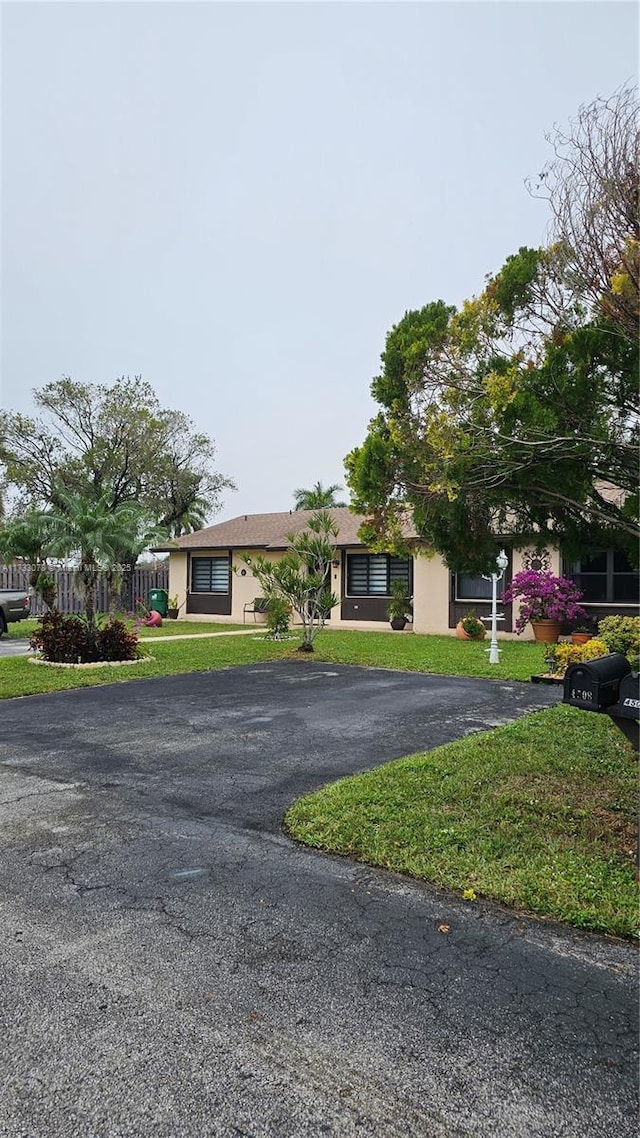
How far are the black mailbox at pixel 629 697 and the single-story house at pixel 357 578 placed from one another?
11014 millimetres

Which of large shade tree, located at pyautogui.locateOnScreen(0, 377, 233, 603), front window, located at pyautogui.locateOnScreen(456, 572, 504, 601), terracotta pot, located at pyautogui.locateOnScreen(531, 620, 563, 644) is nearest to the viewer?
terracotta pot, located at pyautogui.locateOnScreen(531, 620, 563, 644)

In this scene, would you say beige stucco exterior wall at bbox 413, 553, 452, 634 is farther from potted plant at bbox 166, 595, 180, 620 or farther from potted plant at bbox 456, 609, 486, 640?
potted plant at bbox 166, 595, 180, 620

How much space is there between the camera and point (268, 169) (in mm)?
13609

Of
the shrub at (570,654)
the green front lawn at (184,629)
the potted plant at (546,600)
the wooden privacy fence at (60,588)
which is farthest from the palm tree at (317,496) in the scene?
the shrub at (570,654)

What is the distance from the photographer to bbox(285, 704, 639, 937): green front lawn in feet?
11.4

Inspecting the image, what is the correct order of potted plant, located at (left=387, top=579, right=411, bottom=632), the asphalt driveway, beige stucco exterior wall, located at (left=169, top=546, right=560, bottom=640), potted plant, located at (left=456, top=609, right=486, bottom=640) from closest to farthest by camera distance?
the asphalt driveway → potted plant, located at (left=456, top=609, right=486, bottom=640) → beige stucco exterior wall, located at (left=169, top=546, right=560, bottom=640) → potted plant, located at (left=387, top=579, right=411, bottom=632)

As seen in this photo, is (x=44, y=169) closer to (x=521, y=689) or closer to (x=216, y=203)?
(x=216, y=203)

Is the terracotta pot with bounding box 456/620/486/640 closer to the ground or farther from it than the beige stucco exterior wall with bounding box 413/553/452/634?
closer to the ground

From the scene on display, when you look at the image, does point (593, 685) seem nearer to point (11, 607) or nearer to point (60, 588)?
point (11, 607)

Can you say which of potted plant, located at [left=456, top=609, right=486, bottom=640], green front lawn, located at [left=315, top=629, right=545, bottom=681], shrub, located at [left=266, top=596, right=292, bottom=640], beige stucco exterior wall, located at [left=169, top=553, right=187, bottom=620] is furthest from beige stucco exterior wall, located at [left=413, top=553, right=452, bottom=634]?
beige stucco exterior wall, located at [left=169, top=553, right=187, bottom=620]

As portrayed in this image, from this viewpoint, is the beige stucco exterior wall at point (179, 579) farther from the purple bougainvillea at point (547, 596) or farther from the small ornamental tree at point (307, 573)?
the purple bougainvillea at point (547, 596)

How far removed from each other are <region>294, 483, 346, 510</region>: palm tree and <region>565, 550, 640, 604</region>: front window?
18104mm

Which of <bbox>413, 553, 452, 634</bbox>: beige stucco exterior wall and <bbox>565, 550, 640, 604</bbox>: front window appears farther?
<bbox>413, 553, 452, 634</bbox>: beige stucco exterior wall

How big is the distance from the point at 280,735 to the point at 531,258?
5.05 m
